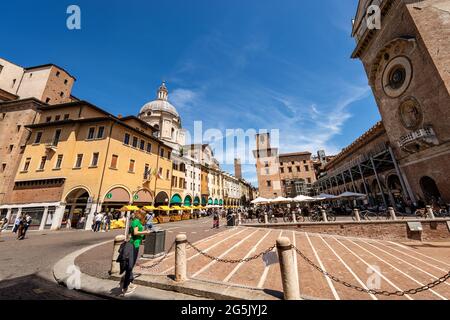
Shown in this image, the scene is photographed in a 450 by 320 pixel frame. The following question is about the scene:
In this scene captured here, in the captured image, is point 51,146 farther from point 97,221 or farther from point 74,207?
point 97,221

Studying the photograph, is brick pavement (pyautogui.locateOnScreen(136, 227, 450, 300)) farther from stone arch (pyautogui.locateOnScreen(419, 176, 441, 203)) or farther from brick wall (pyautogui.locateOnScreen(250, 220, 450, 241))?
stone arch (pyautogui.locateOnScreen(419, 176, 441, 203))

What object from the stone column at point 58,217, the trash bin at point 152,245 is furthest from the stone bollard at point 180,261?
the stone column at point 58,217

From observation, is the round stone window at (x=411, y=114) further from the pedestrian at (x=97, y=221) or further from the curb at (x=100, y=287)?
the pedestrian at (x=97, y=221)

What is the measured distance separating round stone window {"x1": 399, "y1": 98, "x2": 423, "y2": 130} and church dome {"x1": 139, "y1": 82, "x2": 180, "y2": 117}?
144 feet

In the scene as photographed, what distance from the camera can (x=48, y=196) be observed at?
1989 centimetres

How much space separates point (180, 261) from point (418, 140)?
76.9ft

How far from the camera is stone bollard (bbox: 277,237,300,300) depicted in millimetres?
3545

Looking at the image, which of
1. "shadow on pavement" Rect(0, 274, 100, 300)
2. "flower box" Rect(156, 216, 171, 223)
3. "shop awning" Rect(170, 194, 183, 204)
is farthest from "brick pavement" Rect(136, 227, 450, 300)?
"shop awning" Rect(170, 194, 183, 204)

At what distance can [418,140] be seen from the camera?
17422 mm

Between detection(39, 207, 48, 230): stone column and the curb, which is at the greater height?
detection(39, 207, 48, 230): stone column

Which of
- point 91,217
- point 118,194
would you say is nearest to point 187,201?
point 118,194

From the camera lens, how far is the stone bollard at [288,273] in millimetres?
3545

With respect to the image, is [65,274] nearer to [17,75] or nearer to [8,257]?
[8,257]
